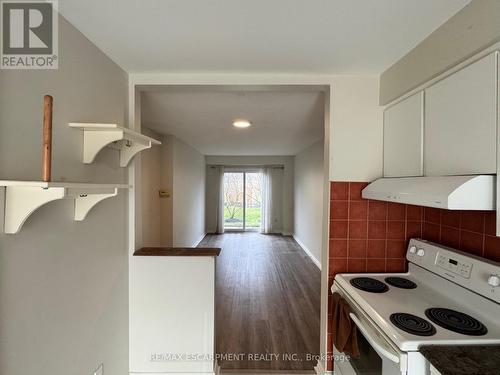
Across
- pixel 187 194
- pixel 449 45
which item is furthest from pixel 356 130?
pixel 187 194

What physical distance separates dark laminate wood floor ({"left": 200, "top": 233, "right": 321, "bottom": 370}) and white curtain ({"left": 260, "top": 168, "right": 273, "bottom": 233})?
2.07 metres

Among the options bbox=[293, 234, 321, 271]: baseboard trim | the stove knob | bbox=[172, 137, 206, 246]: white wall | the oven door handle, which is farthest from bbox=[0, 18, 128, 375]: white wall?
bbox=[293, 234, 321, 271]: baseboard trim

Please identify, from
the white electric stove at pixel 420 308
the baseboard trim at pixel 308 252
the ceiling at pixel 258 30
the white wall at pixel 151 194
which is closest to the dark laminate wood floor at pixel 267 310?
the baseboard trim at pixel 308 252

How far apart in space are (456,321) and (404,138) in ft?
3.42

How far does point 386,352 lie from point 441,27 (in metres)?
1.60

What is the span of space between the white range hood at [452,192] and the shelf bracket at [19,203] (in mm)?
1483

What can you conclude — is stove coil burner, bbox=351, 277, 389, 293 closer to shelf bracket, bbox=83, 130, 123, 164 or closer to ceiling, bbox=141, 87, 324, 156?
ceiling, bbox=141, 87, 324, 156

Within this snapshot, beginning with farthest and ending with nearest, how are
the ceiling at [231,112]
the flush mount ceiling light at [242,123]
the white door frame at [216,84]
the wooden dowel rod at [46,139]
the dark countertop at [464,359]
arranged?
the flush mount ceiling light at [242,123] → the ceiling at [231,112] → the white door frame at [216,84] → the dark countertop at [464,359] → the wooden dowel rod at [46,139]

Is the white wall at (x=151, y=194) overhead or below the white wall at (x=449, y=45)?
below

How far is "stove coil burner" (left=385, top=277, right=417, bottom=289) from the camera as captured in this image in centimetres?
161

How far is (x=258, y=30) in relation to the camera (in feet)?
4.05

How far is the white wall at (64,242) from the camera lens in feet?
2.96

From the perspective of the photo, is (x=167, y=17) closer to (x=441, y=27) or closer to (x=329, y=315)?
(x=441, y=27)

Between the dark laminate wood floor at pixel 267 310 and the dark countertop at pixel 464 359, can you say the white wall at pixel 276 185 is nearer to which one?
the dark laminate wood floor at pixel 267 310
